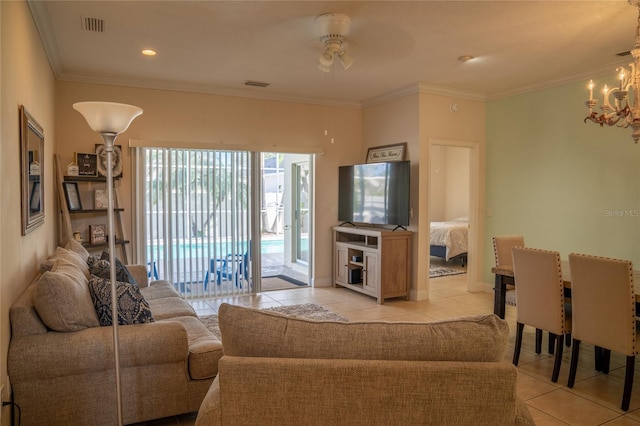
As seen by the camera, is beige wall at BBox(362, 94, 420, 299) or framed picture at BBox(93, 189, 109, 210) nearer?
framed picture at BBox(93, 189, 109, 210)

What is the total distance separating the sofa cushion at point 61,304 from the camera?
2.24 metres

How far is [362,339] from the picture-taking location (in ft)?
5.17

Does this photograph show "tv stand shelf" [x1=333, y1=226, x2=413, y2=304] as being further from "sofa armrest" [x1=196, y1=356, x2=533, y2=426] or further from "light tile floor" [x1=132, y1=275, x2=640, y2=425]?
"sofa armrest" [x1=196, y1=356, x2=533, y2=426]

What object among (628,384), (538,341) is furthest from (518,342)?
(628,384)

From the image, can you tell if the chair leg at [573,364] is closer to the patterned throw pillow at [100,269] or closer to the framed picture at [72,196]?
the patterned throw pillow at [100,269]

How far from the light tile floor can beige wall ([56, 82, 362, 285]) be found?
3.38 ft

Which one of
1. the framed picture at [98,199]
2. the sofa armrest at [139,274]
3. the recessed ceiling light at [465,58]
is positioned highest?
the recessed ceiling light at [465,58]

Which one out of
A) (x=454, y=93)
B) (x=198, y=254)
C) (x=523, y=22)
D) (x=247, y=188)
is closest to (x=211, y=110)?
(x=247, y=188)

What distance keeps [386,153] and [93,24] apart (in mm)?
3726

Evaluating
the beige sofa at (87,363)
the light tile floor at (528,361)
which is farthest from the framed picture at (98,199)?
the beige sofa at (87,363)

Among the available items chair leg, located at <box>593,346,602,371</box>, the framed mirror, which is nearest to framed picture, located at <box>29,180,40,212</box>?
the framed mirror

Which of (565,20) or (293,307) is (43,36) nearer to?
(293,307)

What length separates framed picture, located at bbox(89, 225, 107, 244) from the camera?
16.0 feet

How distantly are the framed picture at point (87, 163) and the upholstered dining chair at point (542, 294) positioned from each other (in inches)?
175
